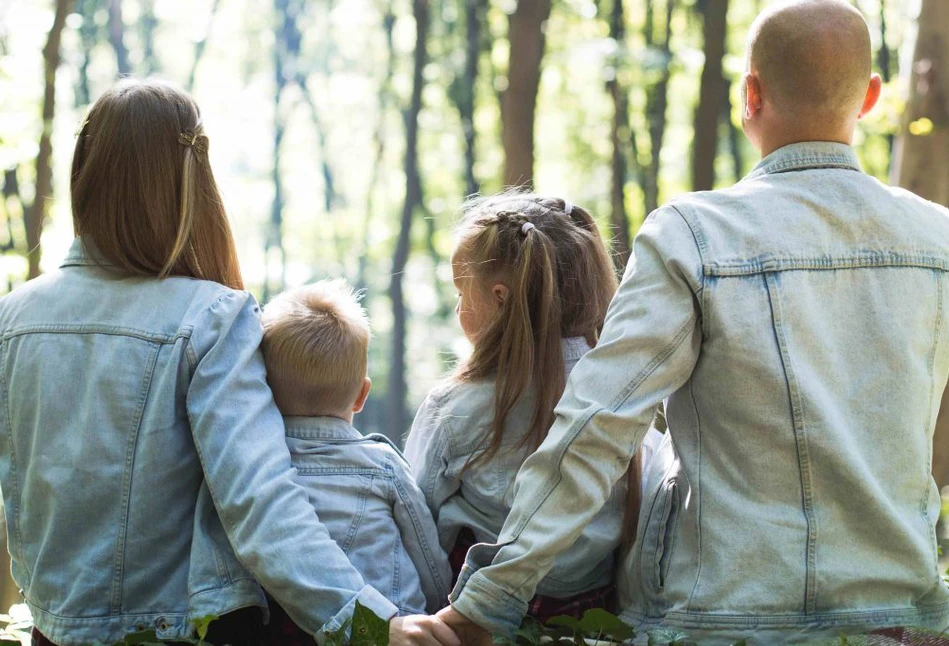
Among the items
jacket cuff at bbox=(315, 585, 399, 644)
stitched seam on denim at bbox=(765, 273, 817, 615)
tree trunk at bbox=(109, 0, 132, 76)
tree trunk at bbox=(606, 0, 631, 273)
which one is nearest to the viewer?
stitched seam on denim at bbox=(765, 273, 817, 615)

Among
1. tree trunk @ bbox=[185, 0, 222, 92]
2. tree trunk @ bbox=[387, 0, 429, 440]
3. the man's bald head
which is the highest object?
tree trunk @ bbox=[185, 0, 222, 92]

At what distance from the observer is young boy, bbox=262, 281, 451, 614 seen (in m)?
2.65

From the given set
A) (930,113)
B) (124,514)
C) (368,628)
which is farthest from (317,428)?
(930,113)

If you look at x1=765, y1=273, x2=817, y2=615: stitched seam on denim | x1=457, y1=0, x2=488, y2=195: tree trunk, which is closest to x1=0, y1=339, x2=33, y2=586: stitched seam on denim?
x1=765, y1=273, x2=817, y2=615: stitched seam on denim

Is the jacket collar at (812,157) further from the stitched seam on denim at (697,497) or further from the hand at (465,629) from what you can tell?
the hand at (465,629)

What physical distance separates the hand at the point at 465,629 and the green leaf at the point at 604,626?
0.78 ft

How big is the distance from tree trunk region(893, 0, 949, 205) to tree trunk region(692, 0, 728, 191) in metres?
4.16

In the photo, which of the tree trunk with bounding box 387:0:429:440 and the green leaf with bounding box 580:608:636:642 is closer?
the green leaf with bounding box 580:608:636:642

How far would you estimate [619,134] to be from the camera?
15.3m

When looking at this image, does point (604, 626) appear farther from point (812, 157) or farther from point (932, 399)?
point (812, 157)

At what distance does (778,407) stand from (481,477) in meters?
0.84

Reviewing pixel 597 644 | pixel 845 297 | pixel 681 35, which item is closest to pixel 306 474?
pixel 597 644

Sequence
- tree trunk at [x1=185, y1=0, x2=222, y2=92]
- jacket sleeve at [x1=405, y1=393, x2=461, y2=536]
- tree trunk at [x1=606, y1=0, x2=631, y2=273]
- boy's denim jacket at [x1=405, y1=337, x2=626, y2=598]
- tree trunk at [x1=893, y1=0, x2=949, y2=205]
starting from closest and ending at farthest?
boy's denim jacket at [x1=405, y1=337, x2=626, y2=598], jacket sleeve at [x1=405, y1=393, x2=461, y2=536], tree trunk at [x1=893, y1=0, x2=949, y2=205], tree trunk at [x1=606, y1=0, x2=631, y2=273], tree trunk at [x1=185, y1=0, x2=222, y2=92]

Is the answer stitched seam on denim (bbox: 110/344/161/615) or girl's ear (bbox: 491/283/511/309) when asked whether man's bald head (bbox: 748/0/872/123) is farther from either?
stitched seam on denim (bbox: 110/344/161/615)
